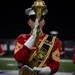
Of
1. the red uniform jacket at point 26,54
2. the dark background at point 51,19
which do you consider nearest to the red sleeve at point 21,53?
the red uniform jacket at point 26,54

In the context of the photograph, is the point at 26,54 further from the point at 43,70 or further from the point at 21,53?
the point at 43,70

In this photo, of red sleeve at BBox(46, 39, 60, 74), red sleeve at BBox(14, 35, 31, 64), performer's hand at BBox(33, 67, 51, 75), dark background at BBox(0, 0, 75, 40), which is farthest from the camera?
dark background at BBox(0, 0, 75, 40)

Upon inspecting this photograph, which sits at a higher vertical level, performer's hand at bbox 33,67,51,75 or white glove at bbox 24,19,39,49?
white glove at bbox 24,19,39,49

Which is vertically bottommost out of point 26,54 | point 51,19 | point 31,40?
point 51,19

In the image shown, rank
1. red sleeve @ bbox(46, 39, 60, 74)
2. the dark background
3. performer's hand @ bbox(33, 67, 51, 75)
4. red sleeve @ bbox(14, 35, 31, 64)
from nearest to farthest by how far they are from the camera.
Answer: performer's hand @ bbox(33, 67, 51, 75) → red sleeve @ bbox(14, 35, 31, 64) → red sleeve @ bbox(46, 39, 60, 74) → the dark background

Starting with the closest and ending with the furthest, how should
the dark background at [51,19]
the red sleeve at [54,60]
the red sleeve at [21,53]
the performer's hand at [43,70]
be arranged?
the performer's hand at [43,70], the red sleeve at [21,53], the red sleeve at [54,60], the dark background at [51,19]

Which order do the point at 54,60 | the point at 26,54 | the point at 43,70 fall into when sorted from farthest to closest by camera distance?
the point at 54,60 < the point at 26,54 < the point at 43,70

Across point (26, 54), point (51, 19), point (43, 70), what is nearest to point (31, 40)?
point (26, 54)

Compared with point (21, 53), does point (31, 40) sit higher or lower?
higher

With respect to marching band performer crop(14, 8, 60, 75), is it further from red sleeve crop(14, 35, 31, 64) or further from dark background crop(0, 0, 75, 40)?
dark background crop(0, 0, 75, 40)

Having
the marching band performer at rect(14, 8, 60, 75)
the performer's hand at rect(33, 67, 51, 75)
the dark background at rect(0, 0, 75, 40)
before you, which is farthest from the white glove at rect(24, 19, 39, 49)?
the dark background at rect(0, 0, 75, 40)

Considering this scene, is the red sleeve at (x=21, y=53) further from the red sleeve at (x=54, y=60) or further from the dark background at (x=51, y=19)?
the dark background at (x=51, y=19)

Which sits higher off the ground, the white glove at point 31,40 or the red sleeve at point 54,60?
the white glove at point 31,40

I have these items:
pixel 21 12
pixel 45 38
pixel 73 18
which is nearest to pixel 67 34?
pixel 73 18
